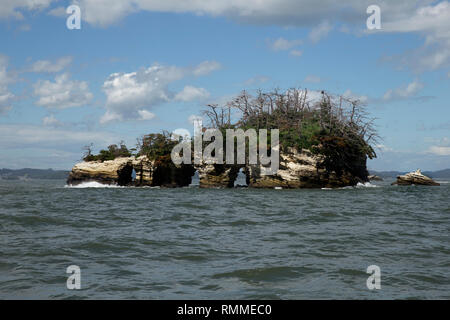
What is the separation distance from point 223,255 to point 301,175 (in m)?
28.5

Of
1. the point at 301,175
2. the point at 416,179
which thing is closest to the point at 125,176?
the point at 301,175

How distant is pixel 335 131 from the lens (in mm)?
40812

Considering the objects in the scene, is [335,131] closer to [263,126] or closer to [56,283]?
[263,126]

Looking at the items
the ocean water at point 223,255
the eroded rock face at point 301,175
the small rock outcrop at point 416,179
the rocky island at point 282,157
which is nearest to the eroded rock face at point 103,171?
the rocky island at point 282,157

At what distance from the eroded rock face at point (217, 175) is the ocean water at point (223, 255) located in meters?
24.5

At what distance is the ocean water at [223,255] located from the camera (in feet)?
23.0

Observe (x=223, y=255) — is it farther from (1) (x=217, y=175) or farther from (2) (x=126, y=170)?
(2) (x=126, y=170)

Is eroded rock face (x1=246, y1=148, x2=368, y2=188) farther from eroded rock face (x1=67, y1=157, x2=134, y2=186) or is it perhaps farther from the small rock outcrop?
eroded rock face (x1=67, y1=157, x2=134, y2=186)

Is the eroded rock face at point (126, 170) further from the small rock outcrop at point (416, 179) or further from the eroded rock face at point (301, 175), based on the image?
the small rock outcrop at point (416, 179)

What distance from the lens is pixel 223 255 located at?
31.1ft

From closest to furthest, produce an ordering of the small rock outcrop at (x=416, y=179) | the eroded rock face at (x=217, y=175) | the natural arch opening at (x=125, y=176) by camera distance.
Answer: the eroded rock face at (x=217, y=175) < the small rock outcrop at (x=416, y=179) < the natural arch opening at (x=125, y=176)

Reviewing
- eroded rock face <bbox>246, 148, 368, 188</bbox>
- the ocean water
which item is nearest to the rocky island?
eroded rock face <bbox>246, 148, 368, 188</bbox>

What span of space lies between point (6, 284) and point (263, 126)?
37.2 m
